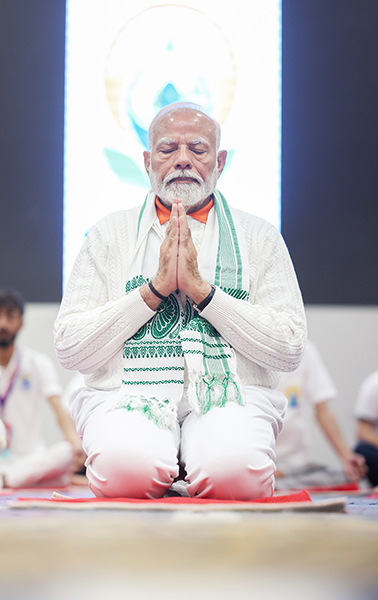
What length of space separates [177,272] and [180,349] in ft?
0.69

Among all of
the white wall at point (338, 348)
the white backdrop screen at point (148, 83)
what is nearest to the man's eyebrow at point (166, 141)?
the white backdrop screen at point (148, 83)

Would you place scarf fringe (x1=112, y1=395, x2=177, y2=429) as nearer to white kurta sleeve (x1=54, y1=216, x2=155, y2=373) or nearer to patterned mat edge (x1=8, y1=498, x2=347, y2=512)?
white kurta sleeve (x1=54, y1=216, x2=155, y2=373)

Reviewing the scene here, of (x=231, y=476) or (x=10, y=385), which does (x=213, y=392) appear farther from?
(x=10, y=385)

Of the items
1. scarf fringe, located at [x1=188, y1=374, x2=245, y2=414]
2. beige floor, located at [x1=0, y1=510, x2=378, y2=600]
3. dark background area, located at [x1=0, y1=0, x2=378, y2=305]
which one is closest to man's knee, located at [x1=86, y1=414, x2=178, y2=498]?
scarf fringe, located at [x1=188, y1=374, x2=245, y2=414]

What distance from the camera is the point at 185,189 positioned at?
6.41 ft

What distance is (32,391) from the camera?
4352 millimetres

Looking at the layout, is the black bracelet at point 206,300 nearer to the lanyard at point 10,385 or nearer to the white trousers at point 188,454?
the white trousers at point 188,454

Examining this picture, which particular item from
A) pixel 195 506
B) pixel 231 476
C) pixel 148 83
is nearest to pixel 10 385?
pixel 148 83

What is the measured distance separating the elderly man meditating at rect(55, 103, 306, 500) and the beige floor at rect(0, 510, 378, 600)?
56 centimetres

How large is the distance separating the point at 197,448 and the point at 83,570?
78 cm

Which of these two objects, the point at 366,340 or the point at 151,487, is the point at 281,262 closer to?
the point at 151,487

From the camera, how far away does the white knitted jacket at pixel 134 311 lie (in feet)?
5.84

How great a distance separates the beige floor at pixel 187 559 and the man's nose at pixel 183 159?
110cm

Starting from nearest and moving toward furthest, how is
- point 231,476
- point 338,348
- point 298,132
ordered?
point 231,476, point 298,132, point 338,348
